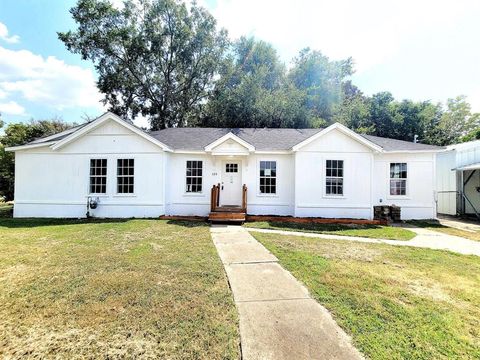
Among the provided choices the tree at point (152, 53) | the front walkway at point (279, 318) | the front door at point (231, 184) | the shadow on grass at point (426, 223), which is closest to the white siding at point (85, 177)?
the front door at point (231, 184)

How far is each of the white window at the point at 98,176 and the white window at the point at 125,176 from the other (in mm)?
700

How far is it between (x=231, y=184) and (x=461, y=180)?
14231mm

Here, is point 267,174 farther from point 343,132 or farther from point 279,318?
point 279,318

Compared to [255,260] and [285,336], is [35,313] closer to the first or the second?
[285,336]

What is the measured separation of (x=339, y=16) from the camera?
342 inches

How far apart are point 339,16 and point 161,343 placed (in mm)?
10647

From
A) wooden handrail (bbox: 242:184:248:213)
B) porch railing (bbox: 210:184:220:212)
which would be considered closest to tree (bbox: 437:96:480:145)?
wooden handrail (bbox: 242:184:248:213)

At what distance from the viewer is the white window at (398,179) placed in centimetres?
1266

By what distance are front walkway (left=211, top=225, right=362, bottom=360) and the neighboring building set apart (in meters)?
15.8

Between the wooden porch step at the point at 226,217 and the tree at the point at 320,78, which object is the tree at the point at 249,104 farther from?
the wooden porch step at the point at 226,217

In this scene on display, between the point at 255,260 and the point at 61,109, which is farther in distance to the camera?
the point at 61,109

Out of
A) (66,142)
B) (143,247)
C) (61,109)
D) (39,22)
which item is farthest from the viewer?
(61,109)

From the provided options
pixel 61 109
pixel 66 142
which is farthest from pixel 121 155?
pixel 61 109

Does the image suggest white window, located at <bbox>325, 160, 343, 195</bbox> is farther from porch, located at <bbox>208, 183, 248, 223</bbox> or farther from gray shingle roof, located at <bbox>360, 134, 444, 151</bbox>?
porch, located at <bbox>208, 183, 248, 223</bbox>
